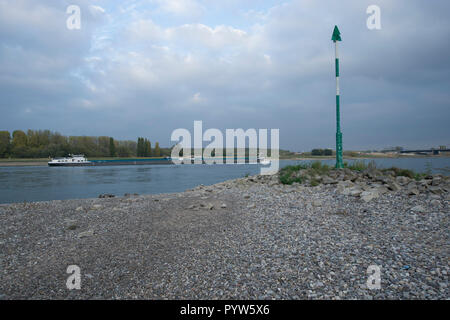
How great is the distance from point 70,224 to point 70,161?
67.5 metres

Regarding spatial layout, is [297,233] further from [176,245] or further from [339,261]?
[176,245]

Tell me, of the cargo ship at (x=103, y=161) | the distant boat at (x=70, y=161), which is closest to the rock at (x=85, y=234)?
the cargo ship at (x=103, y=161)

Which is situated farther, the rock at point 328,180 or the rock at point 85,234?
the rock at point 328,180

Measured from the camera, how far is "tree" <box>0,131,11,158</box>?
193ft

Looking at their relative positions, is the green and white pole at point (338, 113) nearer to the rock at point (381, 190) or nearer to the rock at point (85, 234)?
the rock at point (381, 190)

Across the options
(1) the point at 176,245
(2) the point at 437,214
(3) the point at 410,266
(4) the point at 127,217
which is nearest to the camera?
(3) the point at 410,266

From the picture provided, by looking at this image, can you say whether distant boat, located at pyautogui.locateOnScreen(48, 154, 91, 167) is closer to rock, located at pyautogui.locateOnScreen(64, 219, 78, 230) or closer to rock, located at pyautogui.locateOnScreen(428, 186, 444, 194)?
rock, located at pyautogui.locateOnScreen(64, 219, 78, 230)

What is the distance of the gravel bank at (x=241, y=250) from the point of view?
308 cm

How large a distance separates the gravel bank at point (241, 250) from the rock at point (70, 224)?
3cm

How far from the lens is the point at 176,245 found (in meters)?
4.62

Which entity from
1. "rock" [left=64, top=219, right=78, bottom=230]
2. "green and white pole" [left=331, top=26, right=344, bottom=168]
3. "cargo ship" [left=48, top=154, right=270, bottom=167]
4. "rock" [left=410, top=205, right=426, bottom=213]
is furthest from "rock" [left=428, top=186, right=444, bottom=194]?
"cargo ship" [left=48, top=154, right=270, bottom=167]
